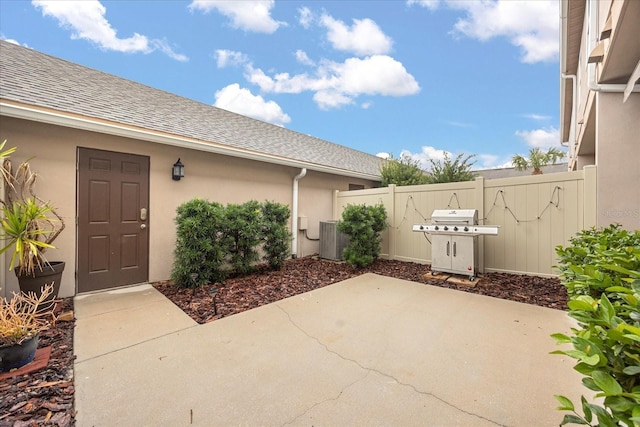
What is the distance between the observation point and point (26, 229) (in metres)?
3.37

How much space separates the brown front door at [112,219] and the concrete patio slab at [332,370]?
1019 mm

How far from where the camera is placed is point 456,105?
10.5 m

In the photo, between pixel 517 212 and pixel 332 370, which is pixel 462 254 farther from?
pixel 332 370

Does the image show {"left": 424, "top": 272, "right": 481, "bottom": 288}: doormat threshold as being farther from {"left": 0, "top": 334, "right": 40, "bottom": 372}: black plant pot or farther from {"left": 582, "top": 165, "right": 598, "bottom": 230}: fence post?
{"left": 0, "top": 334, "right": 40, "bottom": 372}: black plant pot

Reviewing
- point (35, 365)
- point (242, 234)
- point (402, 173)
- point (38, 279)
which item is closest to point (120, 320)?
point (35, 365)

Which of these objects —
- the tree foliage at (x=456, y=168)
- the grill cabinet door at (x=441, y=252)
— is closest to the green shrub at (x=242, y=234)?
the grill cabinet door at (x=441, y=252)

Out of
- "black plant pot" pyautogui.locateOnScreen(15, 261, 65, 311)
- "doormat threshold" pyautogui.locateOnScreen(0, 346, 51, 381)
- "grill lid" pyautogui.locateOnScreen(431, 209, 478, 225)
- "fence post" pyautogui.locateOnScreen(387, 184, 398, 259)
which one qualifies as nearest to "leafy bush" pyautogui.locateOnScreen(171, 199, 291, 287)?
"black plant pot" pyautogui.locateOnScreen(15, 261, 65, 311)

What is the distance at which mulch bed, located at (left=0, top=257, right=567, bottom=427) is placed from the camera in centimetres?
191

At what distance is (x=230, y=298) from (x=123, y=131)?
3.17m

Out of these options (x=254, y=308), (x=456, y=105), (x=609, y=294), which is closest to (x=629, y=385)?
(x=609, y=294)

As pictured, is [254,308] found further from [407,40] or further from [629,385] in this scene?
[407,40]

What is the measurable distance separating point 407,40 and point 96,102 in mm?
7781

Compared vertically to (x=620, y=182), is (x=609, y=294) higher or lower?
lower

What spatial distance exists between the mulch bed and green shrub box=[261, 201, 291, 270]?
0.30 meters
